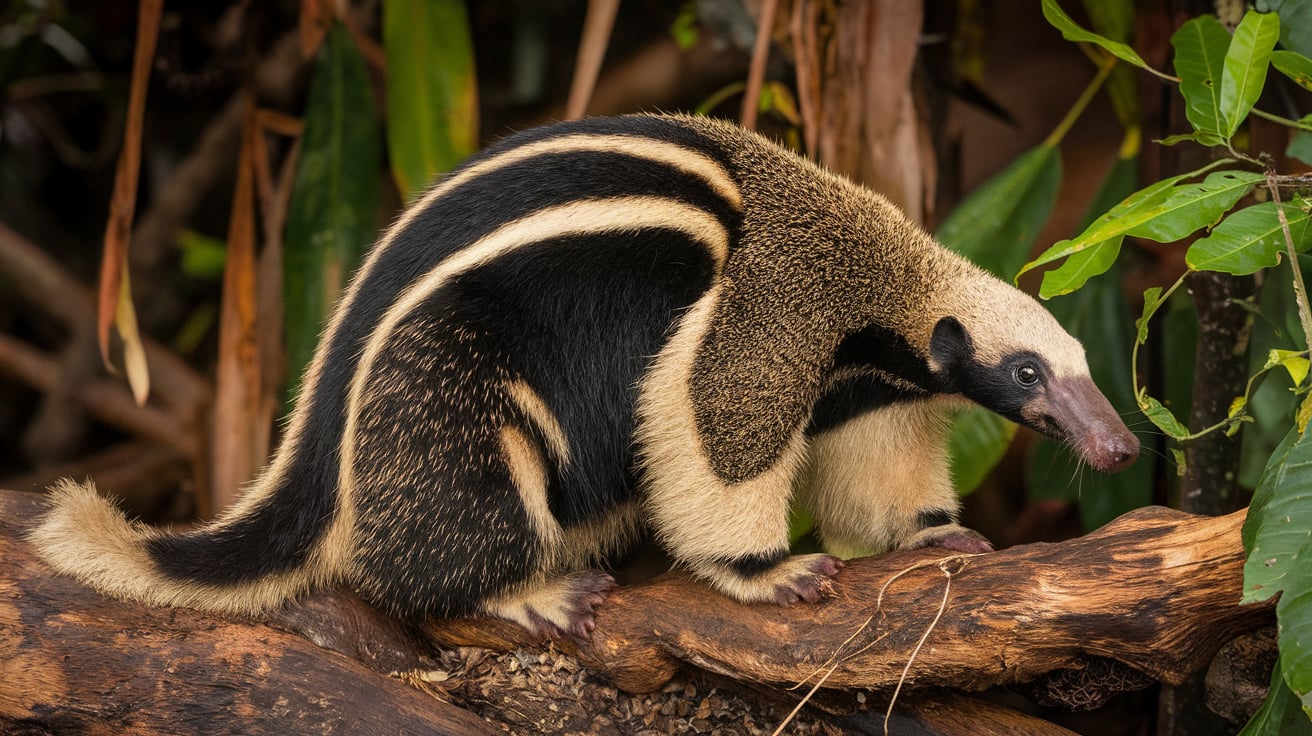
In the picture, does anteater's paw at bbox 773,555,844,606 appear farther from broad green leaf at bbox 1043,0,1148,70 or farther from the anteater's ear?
broad green leaf at bbox 1043,0,1148,70

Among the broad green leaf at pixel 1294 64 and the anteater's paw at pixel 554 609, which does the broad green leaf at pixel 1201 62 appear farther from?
the anteater's paw at pixel 554 609

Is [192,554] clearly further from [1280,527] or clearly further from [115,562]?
[1280,527]

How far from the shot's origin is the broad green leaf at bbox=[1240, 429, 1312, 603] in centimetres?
197

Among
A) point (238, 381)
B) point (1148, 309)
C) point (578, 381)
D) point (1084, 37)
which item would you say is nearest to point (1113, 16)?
point (1084, 37)

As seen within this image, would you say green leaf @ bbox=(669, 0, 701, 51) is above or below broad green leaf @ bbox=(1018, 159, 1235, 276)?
above

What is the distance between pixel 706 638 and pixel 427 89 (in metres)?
2.33

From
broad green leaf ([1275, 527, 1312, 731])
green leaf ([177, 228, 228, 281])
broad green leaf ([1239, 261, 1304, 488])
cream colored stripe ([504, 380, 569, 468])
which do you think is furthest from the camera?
green leaf ([177, 228, 228, 281])

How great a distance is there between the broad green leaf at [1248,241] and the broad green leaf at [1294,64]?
0.27 metres

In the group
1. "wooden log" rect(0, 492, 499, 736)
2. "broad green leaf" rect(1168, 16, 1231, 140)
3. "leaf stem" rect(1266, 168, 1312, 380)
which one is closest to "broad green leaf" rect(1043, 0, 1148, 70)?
"broad green leaf" rect(1168, 16, 1231, 140)

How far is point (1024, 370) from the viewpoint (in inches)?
112

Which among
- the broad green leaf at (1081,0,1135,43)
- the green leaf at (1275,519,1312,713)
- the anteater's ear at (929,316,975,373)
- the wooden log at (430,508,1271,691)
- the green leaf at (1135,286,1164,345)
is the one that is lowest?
the wooden log at (430,508,1271,691)

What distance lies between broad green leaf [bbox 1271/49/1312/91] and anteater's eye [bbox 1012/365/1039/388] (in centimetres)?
84

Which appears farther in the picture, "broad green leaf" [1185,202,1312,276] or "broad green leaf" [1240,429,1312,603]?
"broad green leaf" [1185,202,1312,276]

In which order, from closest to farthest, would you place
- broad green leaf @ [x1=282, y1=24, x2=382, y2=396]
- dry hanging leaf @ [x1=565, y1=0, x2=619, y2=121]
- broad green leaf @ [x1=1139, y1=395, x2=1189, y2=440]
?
1. broad green leaf @ [x1=1139, y1=395, x2=1189, y2=440]
2. dry hanging leaf @ [x1=565, y1=0, x2=619, y2=121]
3. broad green leaf @ [x1=282, y1=24, x2=382, y2=396]
